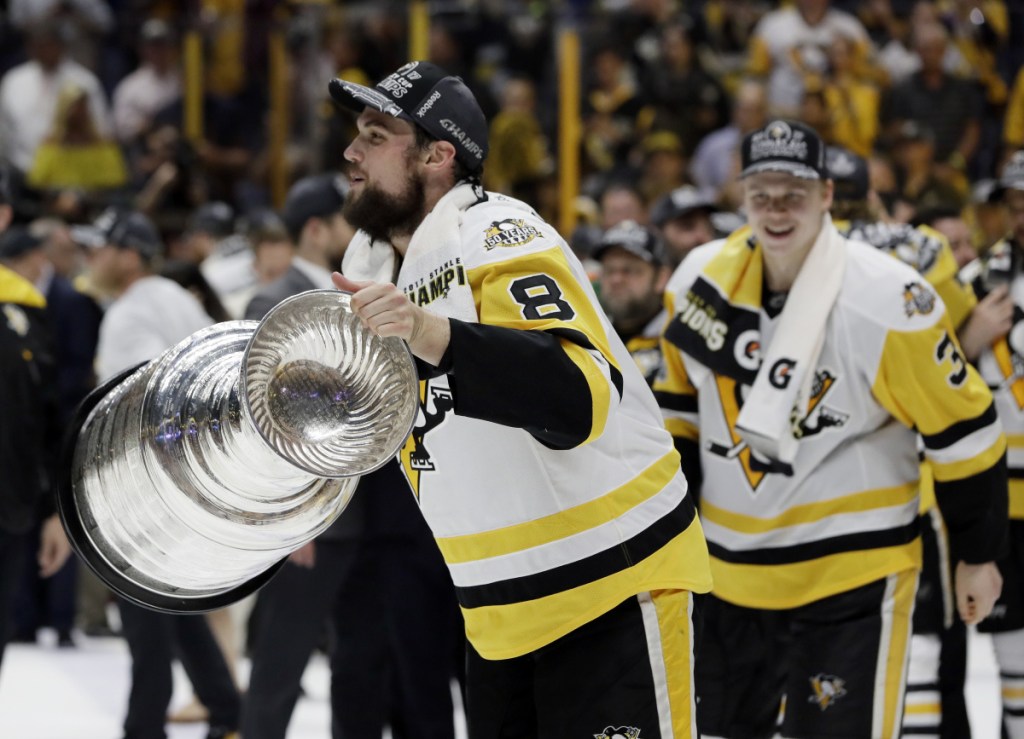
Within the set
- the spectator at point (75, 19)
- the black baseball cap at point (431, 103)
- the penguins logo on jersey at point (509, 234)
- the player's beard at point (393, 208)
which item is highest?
the spectator at point (75, 19)

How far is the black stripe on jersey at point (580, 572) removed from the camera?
3.00 meters

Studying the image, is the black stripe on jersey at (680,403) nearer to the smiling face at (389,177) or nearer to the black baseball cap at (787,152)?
the black baseball cap at (787,152)

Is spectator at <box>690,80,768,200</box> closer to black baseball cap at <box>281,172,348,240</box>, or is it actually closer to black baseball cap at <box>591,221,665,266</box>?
black baseball cap at <box>591,221,665,266</box>

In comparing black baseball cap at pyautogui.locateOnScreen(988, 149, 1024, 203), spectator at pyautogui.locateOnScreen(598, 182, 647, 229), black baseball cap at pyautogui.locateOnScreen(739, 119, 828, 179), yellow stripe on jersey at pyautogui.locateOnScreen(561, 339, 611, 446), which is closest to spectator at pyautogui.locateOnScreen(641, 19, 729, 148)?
spectator at pyautogui.locateOnScreen(598, 182, 647, 229)

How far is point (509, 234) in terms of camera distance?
288 centimetres

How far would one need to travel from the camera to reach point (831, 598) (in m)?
3.88

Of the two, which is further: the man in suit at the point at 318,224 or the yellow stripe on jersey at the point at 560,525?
the man in suit at the point at 318,224

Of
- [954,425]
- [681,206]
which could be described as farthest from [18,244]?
[954,425]

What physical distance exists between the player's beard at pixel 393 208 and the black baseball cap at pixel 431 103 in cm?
11

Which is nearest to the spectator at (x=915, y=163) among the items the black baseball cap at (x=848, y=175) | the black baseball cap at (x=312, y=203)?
the black baseball cap at (x=848, y=175)

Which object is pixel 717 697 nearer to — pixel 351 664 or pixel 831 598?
pixel 831 598

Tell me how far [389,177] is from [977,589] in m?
1.84

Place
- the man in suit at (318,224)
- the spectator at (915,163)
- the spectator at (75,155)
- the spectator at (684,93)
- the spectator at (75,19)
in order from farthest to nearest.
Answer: the spectator at (75,19) < the spectator at (75,155) < the spectator at (684,93) < the spectator at (915,163) < the man in suit at (318,224)

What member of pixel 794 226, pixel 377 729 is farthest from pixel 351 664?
pixel 794 226
